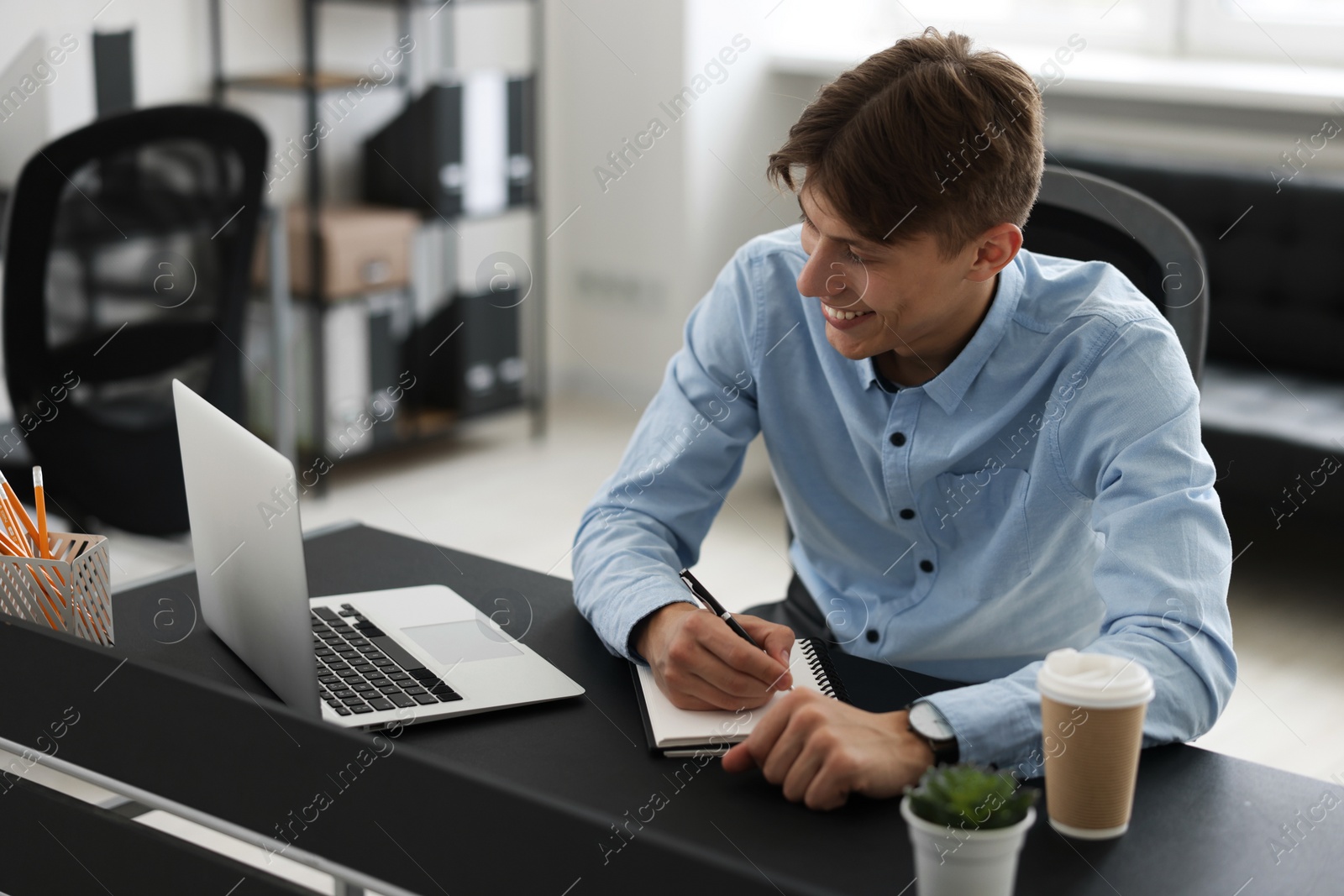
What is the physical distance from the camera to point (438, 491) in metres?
3.61

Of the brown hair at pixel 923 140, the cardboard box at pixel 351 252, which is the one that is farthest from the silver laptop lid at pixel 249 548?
the cardboard box at pixel 351 252

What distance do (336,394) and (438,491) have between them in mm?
344

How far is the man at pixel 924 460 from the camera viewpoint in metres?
1.03

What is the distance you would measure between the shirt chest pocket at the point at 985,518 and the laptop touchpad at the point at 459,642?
43cm

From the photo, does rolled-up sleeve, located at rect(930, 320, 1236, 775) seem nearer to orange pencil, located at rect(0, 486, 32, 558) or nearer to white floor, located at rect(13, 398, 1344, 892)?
orange pencil, located at rect(0, 486, 32, 558)

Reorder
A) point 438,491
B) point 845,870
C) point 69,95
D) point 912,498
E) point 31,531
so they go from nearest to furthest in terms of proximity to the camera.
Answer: point 845,870
point 31,531
point 912,498
point 69,95
point 438,491

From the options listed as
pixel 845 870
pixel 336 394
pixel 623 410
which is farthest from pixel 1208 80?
pixel 845 870

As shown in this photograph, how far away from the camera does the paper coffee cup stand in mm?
853

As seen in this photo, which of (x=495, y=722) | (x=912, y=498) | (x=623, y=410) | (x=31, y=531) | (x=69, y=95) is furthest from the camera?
(x=623, y=410)

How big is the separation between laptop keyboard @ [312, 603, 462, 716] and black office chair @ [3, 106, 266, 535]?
117 centimetres

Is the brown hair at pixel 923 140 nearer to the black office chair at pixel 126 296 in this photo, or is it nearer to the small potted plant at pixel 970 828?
the small potted plant at pixel 970 828

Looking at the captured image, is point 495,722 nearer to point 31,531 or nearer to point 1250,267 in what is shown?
point 31,531

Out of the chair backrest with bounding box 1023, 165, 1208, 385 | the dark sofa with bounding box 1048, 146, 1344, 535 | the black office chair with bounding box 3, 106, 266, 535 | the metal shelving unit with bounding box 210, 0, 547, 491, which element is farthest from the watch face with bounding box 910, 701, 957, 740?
the metal shelving unit with bounding box 210, 0, 547, 491

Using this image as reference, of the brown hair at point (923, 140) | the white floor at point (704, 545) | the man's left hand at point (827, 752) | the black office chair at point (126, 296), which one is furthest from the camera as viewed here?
the white floor at point (704, 545)
